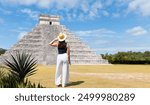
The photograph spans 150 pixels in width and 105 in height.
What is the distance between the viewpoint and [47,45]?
188 ft

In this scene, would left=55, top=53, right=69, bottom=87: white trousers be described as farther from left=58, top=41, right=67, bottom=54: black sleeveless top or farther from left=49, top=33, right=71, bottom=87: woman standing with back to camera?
left=58, top=41, right=67, bottom=54: black sleeveless top

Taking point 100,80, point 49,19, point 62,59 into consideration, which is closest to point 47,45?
point 49,19

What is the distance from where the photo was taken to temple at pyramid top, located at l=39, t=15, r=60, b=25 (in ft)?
202

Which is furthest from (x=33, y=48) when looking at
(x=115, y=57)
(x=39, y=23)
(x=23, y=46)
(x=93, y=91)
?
(x=93, y=91)

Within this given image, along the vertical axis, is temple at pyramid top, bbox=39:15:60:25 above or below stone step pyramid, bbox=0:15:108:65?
above

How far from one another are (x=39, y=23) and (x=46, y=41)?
5014 mm

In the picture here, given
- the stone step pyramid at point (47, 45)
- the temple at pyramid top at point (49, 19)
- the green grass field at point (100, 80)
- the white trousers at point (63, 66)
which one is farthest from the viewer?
the temple at pyramid top at point (49, 19)

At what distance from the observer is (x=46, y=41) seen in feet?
191

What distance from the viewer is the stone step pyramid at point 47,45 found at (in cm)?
5362

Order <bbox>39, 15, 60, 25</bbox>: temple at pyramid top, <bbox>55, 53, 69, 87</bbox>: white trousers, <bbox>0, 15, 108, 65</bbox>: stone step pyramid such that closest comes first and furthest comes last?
<bbox>55, 53, 69, 87</bbox>: white trousers
<bbox>0, 15, 108, 65</bbox>: stone step pyramid
<bbox>39, 15, 60, 25</bbox>: temple at pyramid top

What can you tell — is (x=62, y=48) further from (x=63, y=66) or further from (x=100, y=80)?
(x=100, y=80)

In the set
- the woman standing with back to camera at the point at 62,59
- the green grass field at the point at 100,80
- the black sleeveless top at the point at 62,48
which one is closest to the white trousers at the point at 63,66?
the woman standing with back to camera at the point at 62,59

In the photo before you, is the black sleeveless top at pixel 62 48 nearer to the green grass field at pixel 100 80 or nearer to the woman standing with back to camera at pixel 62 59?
the woman standing with back to camera at pixel 62 59

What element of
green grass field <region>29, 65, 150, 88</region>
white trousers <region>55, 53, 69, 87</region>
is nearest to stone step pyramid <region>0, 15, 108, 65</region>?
green grass field <region>29, 65, 150, 88</region>
